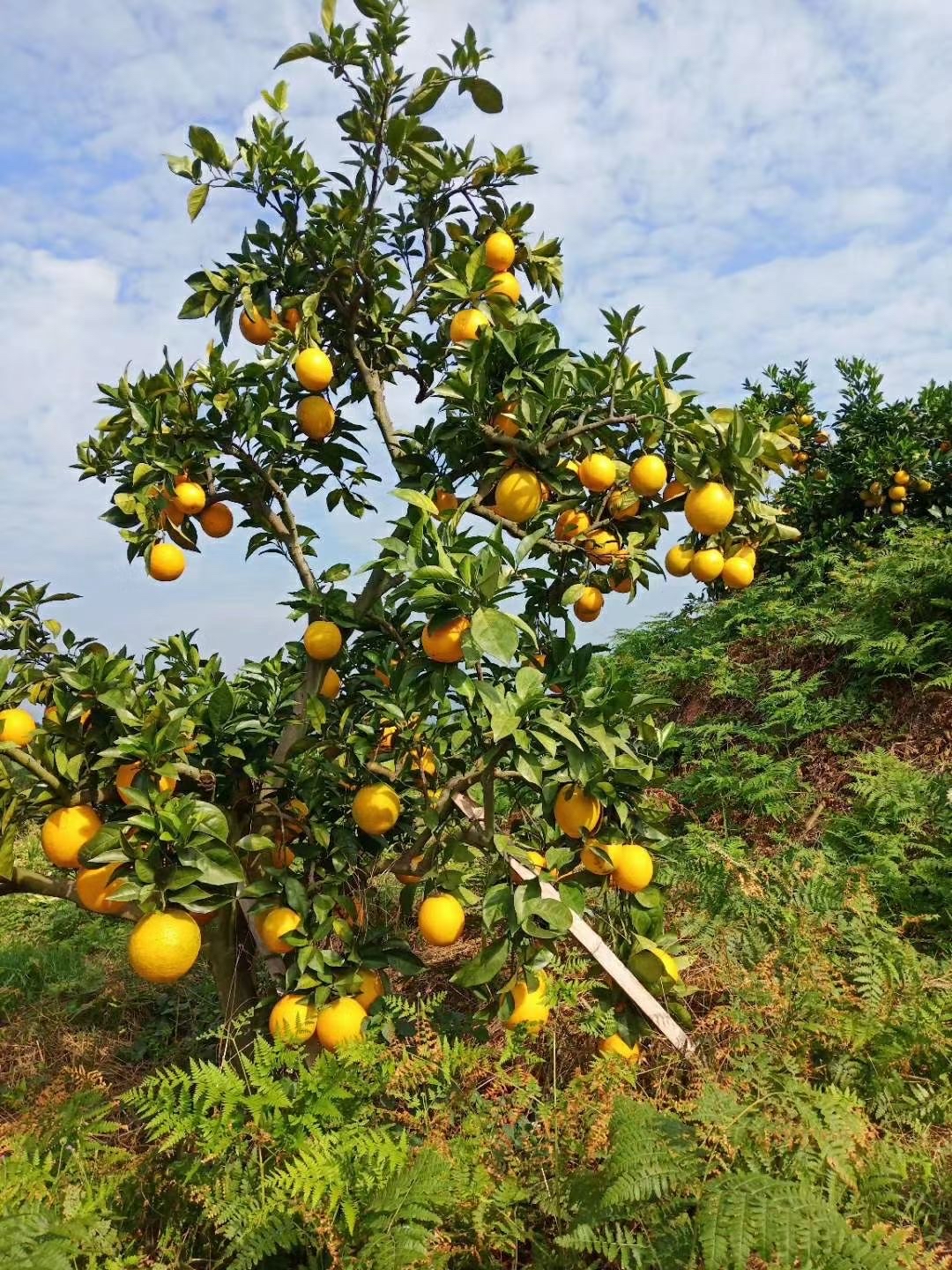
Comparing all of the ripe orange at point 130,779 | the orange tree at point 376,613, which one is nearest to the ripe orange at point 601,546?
the orange tree at point 376,613

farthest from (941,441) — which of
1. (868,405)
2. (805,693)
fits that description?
(805,693)

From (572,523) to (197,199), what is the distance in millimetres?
1628

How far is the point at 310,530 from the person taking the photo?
2.95 meters

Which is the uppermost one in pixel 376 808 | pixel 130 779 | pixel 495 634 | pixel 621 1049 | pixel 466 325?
pixel 466 325

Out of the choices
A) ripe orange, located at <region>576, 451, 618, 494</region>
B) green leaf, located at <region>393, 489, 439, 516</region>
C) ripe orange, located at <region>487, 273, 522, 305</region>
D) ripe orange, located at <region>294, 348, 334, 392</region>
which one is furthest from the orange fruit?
ripe orange, located at <region>576, 451, 618, 494</region>

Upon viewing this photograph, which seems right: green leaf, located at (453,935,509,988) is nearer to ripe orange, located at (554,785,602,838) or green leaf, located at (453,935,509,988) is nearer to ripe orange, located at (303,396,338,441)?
ripe orange, located at (554,785,602,838)

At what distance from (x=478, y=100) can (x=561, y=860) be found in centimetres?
245

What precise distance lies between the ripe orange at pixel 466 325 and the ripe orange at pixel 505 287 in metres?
0.09

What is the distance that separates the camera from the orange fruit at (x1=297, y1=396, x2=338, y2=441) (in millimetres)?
2729

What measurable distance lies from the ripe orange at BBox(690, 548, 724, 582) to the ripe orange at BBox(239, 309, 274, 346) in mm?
1566

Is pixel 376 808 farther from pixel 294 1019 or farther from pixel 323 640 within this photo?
pixel 294 1019

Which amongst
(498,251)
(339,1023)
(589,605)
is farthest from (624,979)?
(498,251)

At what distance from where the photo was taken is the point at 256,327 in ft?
9.08

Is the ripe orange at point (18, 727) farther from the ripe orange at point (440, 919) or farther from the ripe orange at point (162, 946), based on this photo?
the ripe orange at point (440, 919)
